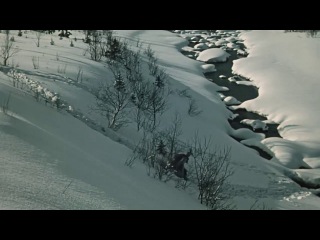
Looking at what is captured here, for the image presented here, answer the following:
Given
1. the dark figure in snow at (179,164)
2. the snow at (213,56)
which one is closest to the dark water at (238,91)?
the snow at (213,56)

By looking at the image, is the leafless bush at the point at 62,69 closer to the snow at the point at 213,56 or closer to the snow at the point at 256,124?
the snow at the point at 256,124

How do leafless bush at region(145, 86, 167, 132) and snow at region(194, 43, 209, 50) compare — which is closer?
leafless bush at region(145, 86, 167, 132)

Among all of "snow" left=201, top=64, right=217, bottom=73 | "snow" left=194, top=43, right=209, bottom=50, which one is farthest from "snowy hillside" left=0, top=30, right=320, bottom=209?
→ "snow" left=194, top=43, right=209, bottom=50

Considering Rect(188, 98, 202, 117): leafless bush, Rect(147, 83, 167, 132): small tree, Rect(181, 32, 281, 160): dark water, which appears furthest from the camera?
Rect(181, 32, 281, 160): dark water

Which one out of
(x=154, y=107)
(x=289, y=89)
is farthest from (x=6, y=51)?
(x=289, y=89)

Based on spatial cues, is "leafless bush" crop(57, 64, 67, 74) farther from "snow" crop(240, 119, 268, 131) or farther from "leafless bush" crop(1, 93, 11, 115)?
"snow" crop(240, 119, 268, 131)

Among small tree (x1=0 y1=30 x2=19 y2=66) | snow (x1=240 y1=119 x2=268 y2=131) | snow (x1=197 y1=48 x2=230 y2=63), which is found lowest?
snow (x1=240 y1=119 x2=268 y2=131)
